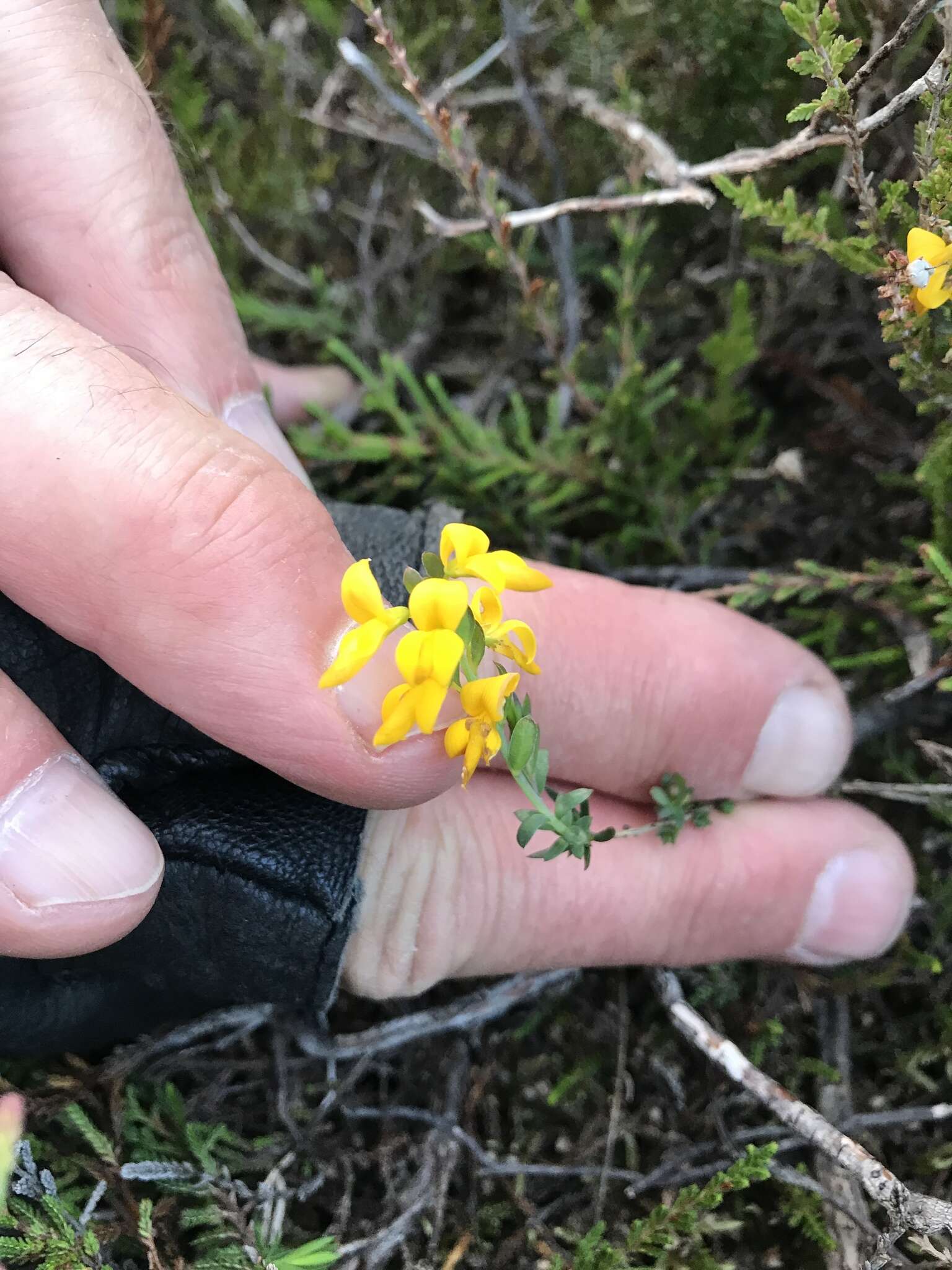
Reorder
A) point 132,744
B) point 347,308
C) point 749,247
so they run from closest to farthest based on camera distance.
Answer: point 132,744 < point 749,247 < point 347,308

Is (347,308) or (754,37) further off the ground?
(754,37)

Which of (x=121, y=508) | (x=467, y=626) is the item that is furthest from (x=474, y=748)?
(x=121, y=508)

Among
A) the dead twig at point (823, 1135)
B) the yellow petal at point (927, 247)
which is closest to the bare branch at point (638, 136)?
the yellow petal at point (927, 247)

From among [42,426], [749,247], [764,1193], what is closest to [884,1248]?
[764,1193]

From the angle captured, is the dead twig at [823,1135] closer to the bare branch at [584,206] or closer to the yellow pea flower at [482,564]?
the yellow pea flower at [482,564]

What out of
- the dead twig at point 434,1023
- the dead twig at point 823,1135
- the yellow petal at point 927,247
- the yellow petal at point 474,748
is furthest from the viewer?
the dead twig at point 434,1023

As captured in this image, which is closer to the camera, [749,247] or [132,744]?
[132,744]

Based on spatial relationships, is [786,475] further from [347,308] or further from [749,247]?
[347,308]
